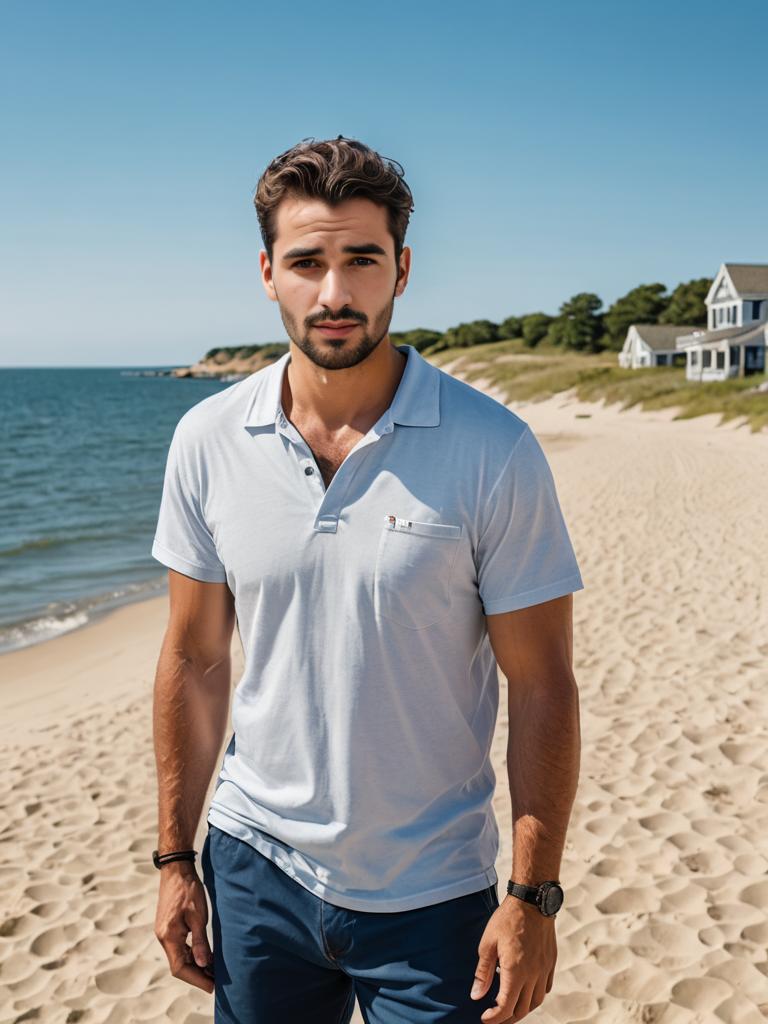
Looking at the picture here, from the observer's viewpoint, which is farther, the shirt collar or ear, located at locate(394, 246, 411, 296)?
ear, located at locate(394, 246, 411, 296)

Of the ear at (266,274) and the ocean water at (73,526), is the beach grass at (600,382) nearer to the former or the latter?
the ocean water at (73,526)

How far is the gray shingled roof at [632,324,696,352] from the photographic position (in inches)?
2501

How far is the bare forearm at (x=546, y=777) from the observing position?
6.30 ft

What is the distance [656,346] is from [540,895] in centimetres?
6548

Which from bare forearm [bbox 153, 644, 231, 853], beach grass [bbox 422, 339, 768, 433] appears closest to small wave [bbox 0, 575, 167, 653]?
bare forearm [bbox 153, 644, 231, 853]

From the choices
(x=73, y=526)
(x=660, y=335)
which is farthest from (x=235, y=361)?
(x=73, y=526)

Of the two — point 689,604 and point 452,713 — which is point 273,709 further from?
point 689,604

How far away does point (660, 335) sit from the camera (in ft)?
210

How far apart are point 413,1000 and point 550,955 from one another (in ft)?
1.02

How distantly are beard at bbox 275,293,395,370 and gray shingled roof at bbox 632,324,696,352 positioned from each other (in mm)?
64812

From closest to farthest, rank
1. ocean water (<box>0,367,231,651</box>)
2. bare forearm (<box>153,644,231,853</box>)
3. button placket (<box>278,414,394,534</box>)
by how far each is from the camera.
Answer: button placket (<box>278,414,394,534</box>) < bare forearm (<box>153,644,231,853</box>) < ocean water (<box>0,367,231,651</box>)

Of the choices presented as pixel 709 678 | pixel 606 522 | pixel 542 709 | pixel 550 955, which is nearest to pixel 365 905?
pixel 550 955

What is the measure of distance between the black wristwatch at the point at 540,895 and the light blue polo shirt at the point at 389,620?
0.36 feet

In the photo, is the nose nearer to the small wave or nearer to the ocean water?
the small wave
